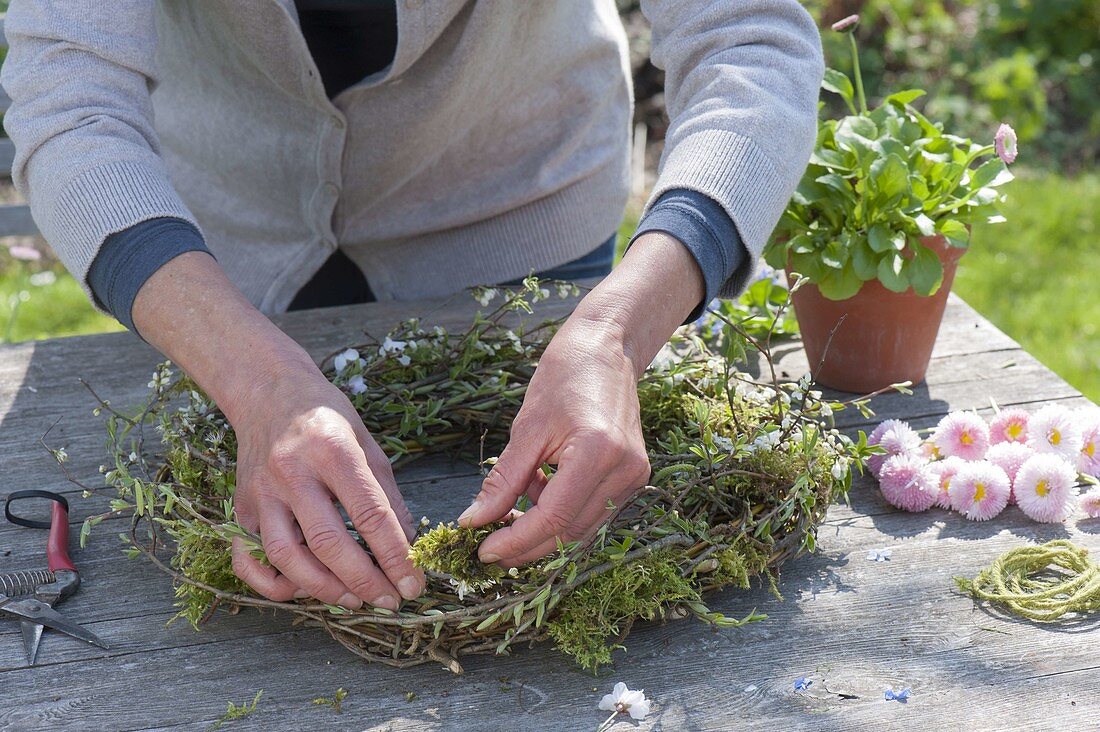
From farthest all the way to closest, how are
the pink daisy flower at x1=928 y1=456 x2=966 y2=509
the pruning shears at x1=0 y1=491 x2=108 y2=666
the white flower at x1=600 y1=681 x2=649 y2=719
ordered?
the pink daisy flower at x1=928 y1=456 x2=966 y2=509, the pruning shears at x1=0 y1=491 x2=108 y2=666, the white flower at x1=600 y1=681 x2=649 y2=719

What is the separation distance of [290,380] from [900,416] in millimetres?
915

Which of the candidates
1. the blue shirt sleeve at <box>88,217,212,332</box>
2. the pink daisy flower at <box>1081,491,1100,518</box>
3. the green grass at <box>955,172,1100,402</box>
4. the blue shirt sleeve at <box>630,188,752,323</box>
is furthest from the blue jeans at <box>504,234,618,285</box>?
the green grass at <box>955,172,1100,402</box>

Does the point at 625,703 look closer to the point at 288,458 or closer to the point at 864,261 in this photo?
the point at 288,458

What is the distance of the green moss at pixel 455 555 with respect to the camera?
3.41ft

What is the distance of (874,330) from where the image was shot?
1574mm

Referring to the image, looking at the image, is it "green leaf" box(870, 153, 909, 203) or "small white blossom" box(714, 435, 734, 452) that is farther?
"green leaf" box(870, 153, 909, 203)

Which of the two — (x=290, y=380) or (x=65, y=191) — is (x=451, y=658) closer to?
(x=290, y=380)

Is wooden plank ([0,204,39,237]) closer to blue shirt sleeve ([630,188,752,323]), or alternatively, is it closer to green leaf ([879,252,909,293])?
blue shirt sleeve ([630,188,752,323])

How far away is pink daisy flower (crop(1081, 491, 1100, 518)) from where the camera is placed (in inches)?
51.4

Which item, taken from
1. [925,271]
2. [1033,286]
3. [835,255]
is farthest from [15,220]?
[1033,286]

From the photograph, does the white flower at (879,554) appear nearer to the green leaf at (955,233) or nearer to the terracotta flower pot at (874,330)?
the terracotta flower pot at (874,330)

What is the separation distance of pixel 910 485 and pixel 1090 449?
0.27 m

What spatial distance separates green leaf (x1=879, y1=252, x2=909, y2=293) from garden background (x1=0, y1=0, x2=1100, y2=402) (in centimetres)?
202

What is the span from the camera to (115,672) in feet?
3.55
